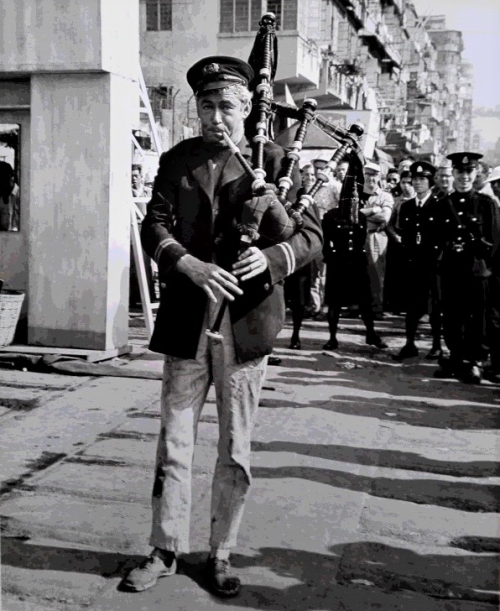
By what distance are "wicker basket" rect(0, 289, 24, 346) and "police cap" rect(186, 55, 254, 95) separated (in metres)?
5.11

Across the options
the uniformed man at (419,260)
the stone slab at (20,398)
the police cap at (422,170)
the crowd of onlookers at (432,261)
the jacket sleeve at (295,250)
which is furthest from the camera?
the police cap at (422,170)

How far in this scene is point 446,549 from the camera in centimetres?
390

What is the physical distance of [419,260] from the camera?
30.2 feet

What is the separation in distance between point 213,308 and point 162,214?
43cm

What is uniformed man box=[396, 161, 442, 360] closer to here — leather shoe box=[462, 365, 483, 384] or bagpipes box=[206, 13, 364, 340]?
leather shoe box=[462, 365, 483, 384]

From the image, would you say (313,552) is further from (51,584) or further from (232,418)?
(51,584)

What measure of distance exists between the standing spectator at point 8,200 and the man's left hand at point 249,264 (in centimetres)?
586

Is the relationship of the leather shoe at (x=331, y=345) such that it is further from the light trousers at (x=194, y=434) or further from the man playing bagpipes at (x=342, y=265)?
the light trousers at (x=194, y=434)

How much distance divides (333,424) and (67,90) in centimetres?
413

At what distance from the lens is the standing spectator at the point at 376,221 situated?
11.6 meters

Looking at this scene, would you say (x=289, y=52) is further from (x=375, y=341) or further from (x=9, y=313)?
(x=9, y=313)

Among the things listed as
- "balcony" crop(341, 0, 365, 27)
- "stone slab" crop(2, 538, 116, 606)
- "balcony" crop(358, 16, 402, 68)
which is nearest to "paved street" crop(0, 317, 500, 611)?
"stone slab" crop(2, 538, 116, 606)

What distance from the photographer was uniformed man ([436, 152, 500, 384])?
26.1 ft

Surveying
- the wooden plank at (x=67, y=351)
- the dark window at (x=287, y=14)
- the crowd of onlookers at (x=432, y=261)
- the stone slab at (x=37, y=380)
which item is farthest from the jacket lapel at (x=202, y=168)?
the dark window at (x=287, y=14)
